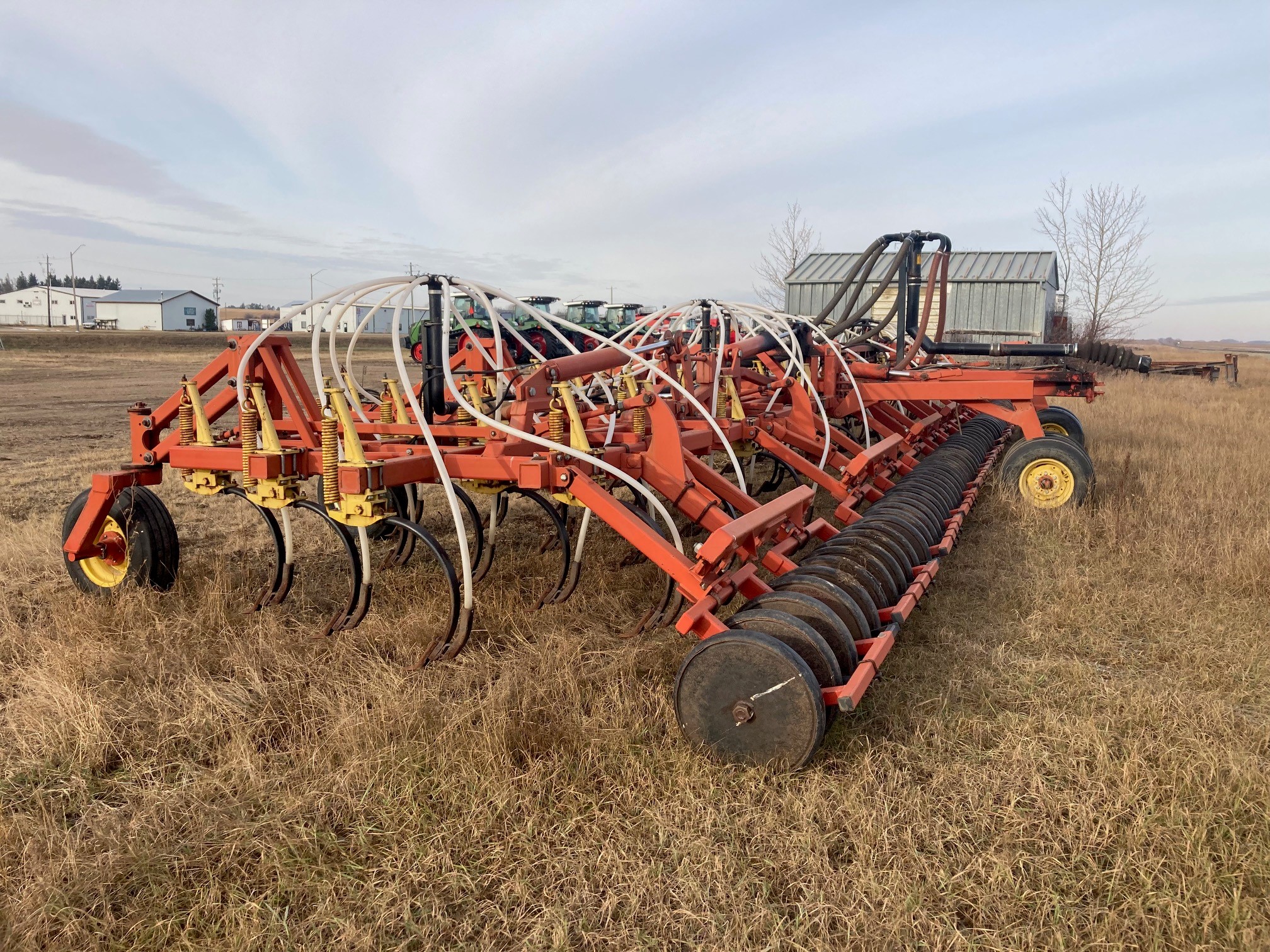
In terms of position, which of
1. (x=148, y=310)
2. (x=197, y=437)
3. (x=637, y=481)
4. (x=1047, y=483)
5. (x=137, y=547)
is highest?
(x=148, y=310)

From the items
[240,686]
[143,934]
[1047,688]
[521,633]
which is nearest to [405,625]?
[521,633]

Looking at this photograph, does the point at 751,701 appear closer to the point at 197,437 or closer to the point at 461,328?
the point at 197,437

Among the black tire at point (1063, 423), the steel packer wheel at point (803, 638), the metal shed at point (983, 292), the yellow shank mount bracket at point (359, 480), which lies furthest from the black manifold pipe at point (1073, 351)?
the metal shed at point (983, 292)

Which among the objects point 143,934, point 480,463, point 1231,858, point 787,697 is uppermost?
point 480,463

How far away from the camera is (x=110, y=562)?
4375mm

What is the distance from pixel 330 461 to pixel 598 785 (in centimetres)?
169

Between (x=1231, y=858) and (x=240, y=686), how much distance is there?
129 inches

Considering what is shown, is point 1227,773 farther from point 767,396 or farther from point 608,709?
point 767,396

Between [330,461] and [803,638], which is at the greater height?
[330,461]

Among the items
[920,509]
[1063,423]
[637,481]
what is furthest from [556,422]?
[1063,423]

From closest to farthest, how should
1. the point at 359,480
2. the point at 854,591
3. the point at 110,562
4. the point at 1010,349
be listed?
the point at 854,591 < the point at 359,480 < the point at 110,562 < the point at 1010,349

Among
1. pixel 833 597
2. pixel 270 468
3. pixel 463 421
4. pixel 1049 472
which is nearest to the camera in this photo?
pixel 833 597

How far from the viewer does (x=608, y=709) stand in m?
3.03

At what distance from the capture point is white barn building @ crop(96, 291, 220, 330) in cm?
6988
